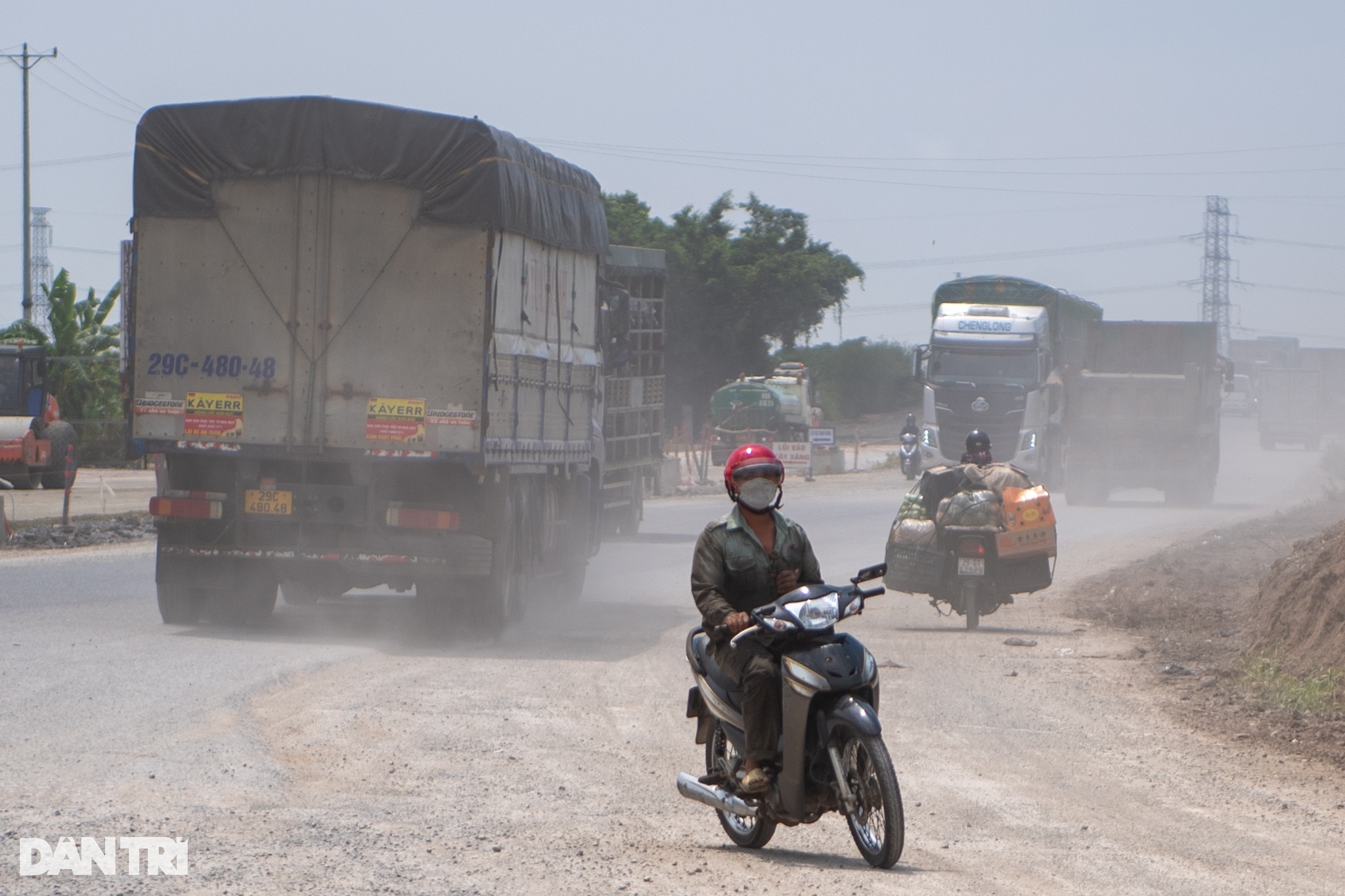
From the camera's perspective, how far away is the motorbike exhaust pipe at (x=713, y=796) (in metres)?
5.80

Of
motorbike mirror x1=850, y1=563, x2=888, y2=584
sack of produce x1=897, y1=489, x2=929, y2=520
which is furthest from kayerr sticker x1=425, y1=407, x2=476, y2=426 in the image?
motorbike mirror x1=850, y1=563, x2=888, y2=584

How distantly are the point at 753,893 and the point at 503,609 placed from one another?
7316mm

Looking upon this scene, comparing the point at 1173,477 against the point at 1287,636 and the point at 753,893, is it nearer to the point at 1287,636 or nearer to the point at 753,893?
the point at 1287,636

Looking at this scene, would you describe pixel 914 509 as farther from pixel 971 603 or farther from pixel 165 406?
pixel 165 406

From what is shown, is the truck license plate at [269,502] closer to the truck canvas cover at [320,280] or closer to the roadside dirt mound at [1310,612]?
the truck canvas cover at [320,280]

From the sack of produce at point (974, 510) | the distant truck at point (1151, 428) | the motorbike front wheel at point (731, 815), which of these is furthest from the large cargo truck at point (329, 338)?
the distant truck at point (1151, 428)

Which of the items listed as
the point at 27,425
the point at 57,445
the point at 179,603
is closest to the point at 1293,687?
the point at 179,603

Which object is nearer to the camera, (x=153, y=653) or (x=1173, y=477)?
(x=153, y=653)

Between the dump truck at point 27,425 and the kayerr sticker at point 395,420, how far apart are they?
19428mm

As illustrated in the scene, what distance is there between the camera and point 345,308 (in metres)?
11.9

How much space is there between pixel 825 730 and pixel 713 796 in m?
0.58

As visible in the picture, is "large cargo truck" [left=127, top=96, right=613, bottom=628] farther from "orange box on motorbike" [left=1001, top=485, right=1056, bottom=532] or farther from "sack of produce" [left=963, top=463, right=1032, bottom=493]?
"orange box on motorbike" [left=1001, top=485, right=1056, bottom=532]

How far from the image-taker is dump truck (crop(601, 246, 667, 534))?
21234 mm

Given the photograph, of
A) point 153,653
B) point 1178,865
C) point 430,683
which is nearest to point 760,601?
point 1178,865
